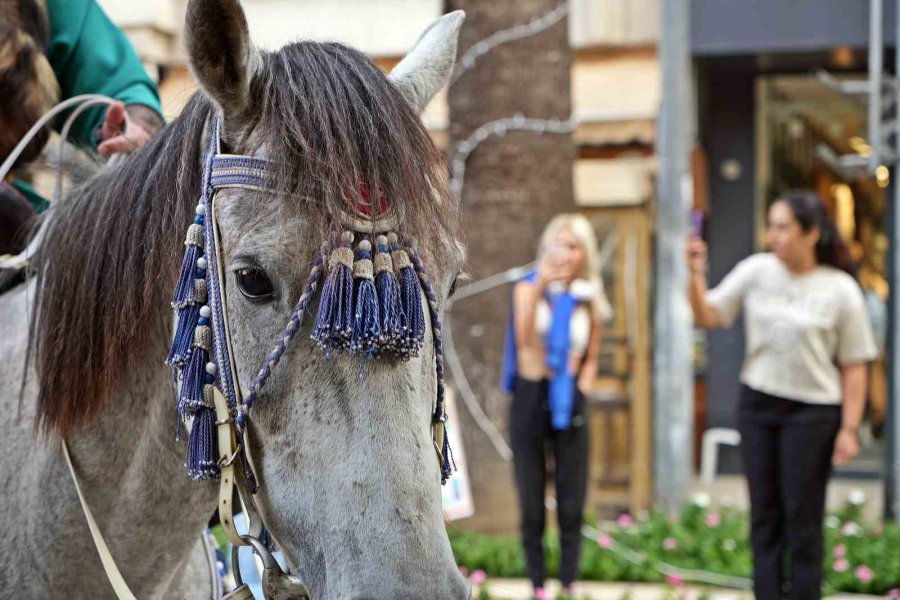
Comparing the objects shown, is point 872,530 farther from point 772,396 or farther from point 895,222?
point 772,396

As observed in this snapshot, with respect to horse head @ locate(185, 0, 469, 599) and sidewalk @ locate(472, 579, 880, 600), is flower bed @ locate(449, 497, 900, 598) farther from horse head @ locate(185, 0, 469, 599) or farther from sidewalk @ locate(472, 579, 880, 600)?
horse head @ locate(185, 0, 469, 599)

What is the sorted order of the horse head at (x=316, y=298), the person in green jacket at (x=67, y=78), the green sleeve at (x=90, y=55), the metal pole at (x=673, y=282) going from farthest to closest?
the metal pole at (x=673, y=282) < the green sleeve at (x=90, y=55) < the person in green jacket at (x=67, y=78) < the horse head at (x=316, y=298)

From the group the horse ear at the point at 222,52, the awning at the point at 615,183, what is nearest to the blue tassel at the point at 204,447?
the horse ear at the point at 222,52

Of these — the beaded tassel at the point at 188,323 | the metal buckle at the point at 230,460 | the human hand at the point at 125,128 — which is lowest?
the metal buckle at the point at 230,460

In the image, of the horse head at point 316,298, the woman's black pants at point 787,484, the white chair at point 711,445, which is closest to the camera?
the horse head at point 316,298

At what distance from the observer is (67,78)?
3.05 meters

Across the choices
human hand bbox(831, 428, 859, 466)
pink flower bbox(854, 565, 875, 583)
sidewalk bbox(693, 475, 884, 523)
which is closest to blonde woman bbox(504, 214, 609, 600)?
human hand bbox(831, 428, 859, 466)

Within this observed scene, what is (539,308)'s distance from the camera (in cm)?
699

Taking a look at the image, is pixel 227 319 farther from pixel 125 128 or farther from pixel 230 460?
pixel 125 128

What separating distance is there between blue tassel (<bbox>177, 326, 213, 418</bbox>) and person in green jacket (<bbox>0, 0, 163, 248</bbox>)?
818 millimetres

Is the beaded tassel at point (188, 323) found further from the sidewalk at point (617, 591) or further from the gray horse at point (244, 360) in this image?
the sidewalk at point (617, 591)

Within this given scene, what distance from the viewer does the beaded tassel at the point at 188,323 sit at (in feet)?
6.23

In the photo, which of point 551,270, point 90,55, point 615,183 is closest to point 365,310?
point 90,55

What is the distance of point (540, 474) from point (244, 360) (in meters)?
5.14
